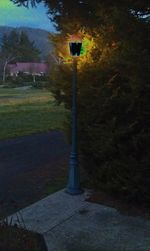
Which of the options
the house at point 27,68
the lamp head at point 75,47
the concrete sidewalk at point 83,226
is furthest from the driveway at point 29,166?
the house at point 27,68

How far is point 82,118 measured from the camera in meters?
8.45

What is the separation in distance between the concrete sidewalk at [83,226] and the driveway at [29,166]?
→ 1.83ft

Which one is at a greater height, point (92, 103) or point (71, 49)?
point (71, 49)

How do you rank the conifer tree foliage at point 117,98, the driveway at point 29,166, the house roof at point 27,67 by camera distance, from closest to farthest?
1. the conifer tree foliage at point 117,98
2. the driveway at point 29,166
3. the house roof at point 27,67

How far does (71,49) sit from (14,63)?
10451 cm

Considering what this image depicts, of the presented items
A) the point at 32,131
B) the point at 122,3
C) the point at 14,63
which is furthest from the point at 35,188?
the point at 14,63

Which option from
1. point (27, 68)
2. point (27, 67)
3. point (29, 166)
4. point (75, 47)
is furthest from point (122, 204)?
point (27, 67)

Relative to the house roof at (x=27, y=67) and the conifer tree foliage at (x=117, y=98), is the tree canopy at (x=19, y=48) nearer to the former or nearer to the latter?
the house roof at (x=27, y=67)

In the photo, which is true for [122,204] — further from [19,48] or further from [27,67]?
[19,48]

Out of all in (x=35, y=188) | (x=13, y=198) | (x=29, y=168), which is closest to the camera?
(x=13, y=198)

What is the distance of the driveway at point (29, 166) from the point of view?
9070 millimetres

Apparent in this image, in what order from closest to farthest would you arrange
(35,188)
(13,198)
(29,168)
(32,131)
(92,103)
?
(92,103) → (13,198) → (35,188) → (29,168) → (32,131)

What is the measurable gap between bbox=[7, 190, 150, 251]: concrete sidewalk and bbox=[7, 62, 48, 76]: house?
93.2m

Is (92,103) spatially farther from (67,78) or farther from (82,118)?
(67,78)
